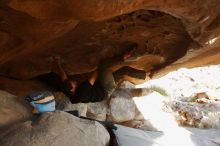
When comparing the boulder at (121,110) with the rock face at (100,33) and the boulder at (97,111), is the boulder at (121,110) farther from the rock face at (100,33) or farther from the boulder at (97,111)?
the rock face at (100,33)

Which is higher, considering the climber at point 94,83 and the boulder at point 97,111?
the climber at point 94,83

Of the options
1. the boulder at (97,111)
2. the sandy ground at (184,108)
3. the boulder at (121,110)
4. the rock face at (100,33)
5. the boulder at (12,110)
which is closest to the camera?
the boulder at (12,110)

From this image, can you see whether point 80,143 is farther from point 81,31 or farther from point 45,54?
point 45,54

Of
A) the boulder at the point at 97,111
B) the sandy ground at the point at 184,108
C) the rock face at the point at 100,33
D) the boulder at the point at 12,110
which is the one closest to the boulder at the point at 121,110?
the boulder at the point at 97,111

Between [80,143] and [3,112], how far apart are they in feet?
2.98

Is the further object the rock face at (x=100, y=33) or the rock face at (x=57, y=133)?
the rock face at (x=100, y=33)

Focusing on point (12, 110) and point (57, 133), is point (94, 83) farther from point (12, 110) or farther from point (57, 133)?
point (57, 133)

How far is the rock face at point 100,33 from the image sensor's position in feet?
12.9

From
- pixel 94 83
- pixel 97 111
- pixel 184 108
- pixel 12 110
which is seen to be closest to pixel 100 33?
pixel 94 83

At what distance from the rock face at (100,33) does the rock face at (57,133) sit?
117cm

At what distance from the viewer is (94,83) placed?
22.7ft

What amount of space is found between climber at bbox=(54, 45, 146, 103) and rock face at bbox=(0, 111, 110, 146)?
2.45 meters

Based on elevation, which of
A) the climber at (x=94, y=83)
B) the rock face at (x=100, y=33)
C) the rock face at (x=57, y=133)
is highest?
the rock face at (x=100, y=33)

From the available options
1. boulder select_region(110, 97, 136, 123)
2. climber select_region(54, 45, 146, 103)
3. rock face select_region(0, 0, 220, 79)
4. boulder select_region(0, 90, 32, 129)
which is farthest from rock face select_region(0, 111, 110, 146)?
boulder select_region(110, 97, 136, 123)
